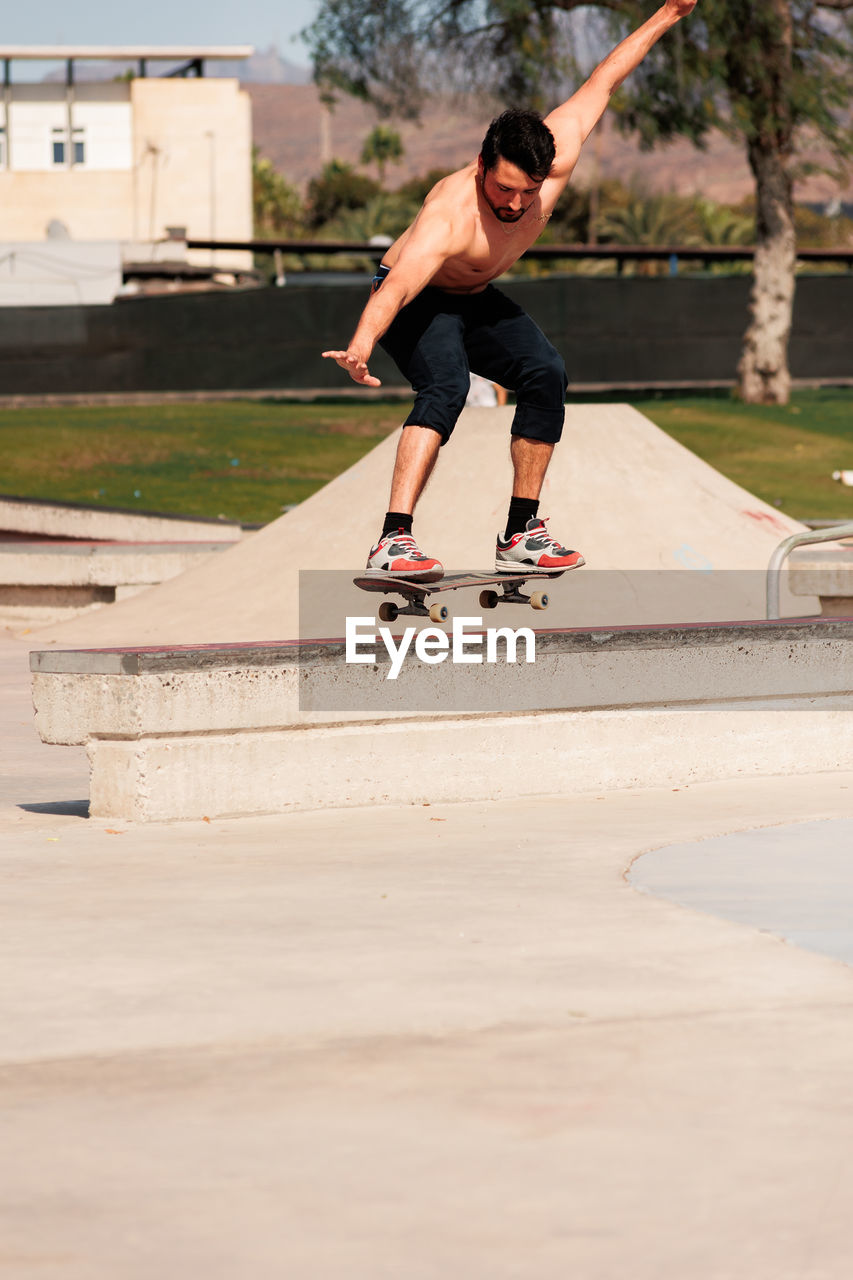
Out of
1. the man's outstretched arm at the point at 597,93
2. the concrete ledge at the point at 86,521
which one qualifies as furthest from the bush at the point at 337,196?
the man's outstretched arm at the point at 597,93

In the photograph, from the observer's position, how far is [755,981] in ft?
15.3

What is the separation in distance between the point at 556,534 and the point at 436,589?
4872 mm

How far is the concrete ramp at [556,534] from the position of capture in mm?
Result: 11664

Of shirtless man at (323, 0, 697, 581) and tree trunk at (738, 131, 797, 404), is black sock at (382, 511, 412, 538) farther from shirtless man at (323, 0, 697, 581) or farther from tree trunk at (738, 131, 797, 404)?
tree trunk at (738, 131, 797, 404)

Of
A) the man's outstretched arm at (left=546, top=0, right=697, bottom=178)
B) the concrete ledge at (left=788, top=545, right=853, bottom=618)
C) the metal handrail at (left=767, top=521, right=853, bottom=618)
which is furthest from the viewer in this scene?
the concrete ledge at (left=788, top=545, right=853, bottom=618)

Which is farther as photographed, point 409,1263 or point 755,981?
point 755,981

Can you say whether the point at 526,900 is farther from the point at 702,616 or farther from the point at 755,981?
the point at 702,616

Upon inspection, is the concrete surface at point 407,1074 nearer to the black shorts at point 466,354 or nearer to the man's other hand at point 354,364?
the man's other hand at point 354,364

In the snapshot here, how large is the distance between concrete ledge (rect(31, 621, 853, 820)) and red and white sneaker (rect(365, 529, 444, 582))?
40 centimetres

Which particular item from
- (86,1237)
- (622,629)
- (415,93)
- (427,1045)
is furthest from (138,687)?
(415,93)

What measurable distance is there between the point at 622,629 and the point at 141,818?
7.97 feet

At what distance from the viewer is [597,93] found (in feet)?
24.3

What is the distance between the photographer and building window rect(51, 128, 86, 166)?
77.9 metres

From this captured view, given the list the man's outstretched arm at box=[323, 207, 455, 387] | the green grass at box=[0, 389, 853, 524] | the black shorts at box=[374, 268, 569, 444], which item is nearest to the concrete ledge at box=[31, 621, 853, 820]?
the black shorts at box=[374, 268, 569, 444]
